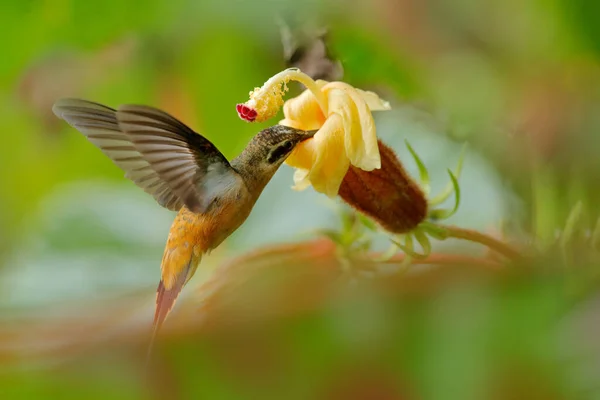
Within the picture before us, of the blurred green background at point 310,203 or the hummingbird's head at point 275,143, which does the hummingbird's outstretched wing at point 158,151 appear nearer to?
the hummingbird's head at point 275,143

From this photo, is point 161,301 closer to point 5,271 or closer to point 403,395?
point 403,395

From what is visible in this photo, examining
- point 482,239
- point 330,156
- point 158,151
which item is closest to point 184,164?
point 158,151

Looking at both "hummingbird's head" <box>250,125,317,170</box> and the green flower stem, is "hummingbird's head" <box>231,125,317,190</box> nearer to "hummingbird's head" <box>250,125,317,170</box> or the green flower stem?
"hummingbird's head" <box>250,125,317,170</box>

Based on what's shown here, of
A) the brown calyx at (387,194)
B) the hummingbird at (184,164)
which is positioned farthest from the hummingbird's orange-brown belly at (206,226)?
the brown calyx at (387,194)

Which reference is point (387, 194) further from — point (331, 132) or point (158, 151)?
point (158, 151)

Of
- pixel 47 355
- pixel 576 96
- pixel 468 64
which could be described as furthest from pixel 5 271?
pixel 576 96
